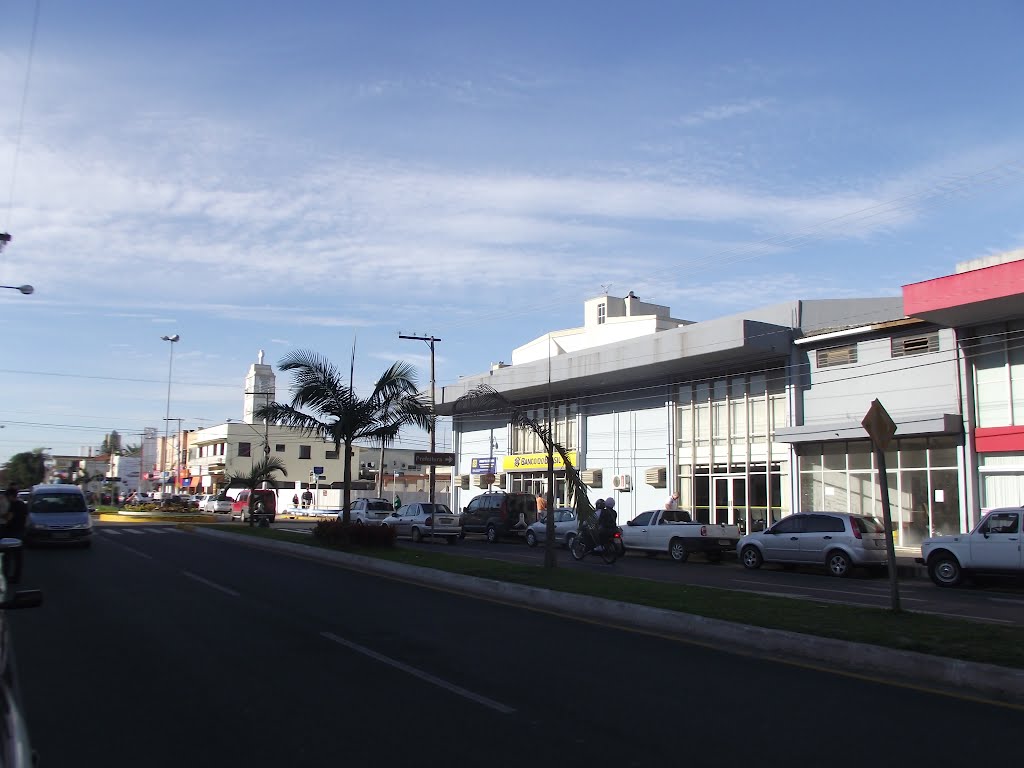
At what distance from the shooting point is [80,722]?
20.7ft

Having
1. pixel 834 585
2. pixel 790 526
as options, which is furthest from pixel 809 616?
pixel 790 526

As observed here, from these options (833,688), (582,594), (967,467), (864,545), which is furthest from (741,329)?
(833,688)

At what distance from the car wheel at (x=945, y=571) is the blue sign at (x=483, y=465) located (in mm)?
28491

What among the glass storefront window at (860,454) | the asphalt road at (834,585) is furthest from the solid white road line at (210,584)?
the glass storefront window at (860,454)

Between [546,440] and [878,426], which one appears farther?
[546,440]

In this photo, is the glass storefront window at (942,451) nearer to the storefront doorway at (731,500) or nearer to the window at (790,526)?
the window at (790,526)

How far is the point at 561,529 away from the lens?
28.5 m

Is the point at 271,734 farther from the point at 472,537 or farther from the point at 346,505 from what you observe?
the point at 472,537

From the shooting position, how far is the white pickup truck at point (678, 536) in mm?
25250

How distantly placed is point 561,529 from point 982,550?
44.9ft

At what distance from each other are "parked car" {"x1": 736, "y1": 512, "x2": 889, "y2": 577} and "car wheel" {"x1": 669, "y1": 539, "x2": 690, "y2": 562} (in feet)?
8.32

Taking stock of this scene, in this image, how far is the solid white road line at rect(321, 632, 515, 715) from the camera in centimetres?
688

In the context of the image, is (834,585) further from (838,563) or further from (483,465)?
(483,465)

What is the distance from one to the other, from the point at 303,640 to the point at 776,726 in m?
5.48
